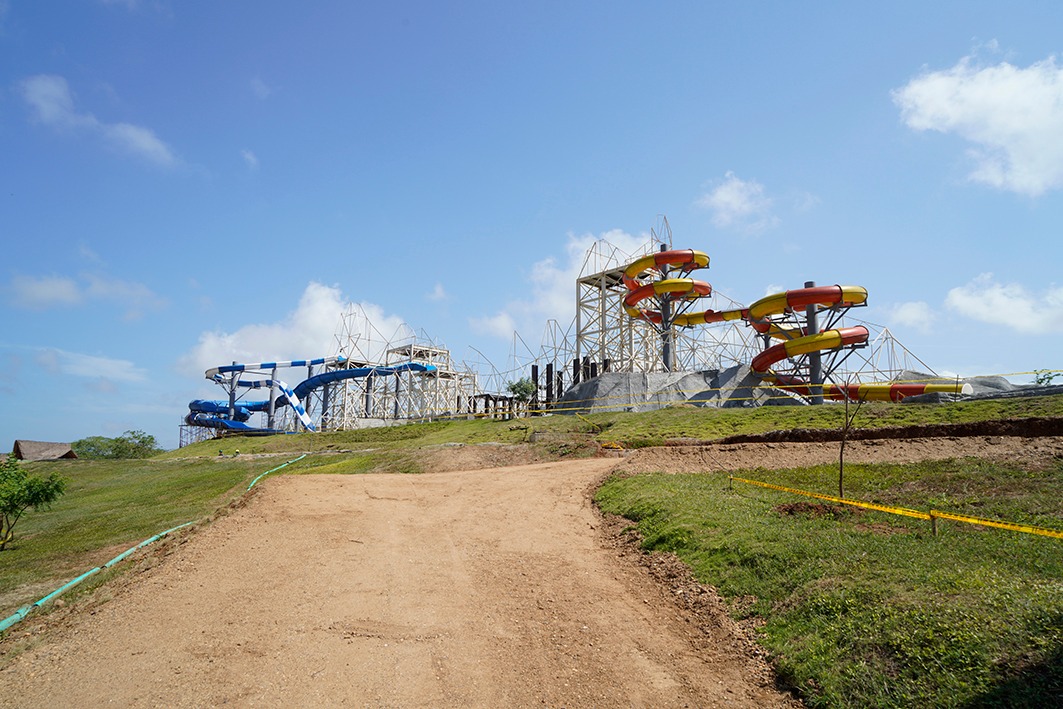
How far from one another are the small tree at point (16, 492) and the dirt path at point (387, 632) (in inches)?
275

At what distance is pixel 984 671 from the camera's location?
16.9 ft

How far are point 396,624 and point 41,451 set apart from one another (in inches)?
2543

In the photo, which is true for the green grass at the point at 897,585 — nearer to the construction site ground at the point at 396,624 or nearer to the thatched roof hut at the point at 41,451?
the construction site ground at the point at 396,624

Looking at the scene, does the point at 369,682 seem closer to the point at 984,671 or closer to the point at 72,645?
the point at 72,645

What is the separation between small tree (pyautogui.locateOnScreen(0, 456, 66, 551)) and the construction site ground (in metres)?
6.20

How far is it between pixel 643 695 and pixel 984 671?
3.16 metres

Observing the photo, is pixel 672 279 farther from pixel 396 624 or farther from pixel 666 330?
pixel 396 624

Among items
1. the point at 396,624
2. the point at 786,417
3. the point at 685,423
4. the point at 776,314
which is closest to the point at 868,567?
the point at 396,624

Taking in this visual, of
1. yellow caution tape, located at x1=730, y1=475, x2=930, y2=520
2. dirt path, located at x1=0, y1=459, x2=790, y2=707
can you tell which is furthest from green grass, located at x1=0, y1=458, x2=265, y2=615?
yellow caution tape, located at x1=730, y1=475, x2=930, y2=520

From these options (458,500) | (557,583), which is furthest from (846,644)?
(458,500)

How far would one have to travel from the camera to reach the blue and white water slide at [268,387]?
2491 inches

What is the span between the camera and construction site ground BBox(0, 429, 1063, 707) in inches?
264

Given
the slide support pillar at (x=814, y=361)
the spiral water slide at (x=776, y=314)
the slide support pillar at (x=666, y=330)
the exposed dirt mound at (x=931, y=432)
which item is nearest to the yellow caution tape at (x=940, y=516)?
the exposed dirt mound at (x=931, y=432)

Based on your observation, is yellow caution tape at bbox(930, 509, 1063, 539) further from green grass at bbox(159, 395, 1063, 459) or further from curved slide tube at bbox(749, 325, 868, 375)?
curved slide tube at bbox(749, 325, 868, 375)
